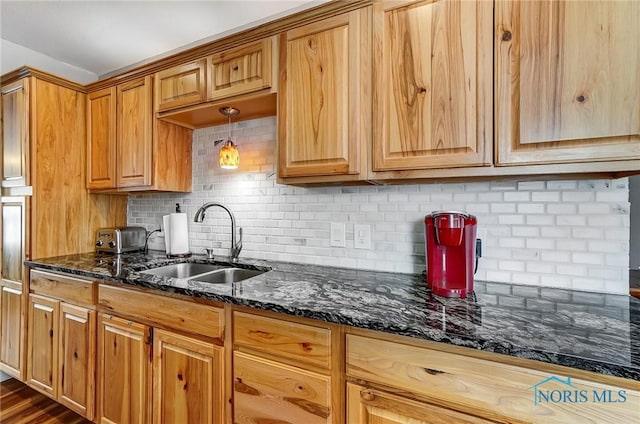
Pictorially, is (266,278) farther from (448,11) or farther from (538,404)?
(448,11)

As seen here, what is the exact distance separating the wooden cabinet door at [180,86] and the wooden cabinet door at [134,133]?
117mm

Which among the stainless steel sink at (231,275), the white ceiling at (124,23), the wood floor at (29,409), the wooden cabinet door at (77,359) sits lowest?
the wood floor at (29,409)

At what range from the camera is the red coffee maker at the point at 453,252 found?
117cm

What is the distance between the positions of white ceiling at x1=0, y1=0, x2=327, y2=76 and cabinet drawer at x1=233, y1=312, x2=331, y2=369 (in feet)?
6.05

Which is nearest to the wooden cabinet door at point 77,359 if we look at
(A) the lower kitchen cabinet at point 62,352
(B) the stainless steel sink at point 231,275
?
(A) the lower kitchen cabinet at point 62,352

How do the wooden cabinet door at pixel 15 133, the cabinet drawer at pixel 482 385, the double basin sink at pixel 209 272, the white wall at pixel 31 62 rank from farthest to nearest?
1. the white wall at pixel 31 62
2. the wooden cabinet door at pixel 15 133
3. the double basin sink at pixel 209 272
4. the cabinet drawer at pixel 482 385

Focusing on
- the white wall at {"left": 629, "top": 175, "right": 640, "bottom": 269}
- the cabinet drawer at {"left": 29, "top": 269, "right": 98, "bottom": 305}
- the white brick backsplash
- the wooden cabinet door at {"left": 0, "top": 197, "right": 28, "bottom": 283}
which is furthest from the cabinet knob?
the white wall at {"left": 629, "top": 175, "right": 640, "bottom": 269}

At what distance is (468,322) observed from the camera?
3.06 feet

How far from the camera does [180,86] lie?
186 cm

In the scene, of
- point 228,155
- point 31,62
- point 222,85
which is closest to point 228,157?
point 228,155

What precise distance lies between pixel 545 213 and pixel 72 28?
304 cm

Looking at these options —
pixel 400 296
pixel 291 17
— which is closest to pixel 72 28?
pixel 291 17

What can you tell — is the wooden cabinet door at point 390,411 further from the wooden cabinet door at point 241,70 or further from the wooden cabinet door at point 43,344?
the wooden cabinet door at point 43,344

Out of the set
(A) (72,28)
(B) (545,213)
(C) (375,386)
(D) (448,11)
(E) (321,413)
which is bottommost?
(E) (321,413)
